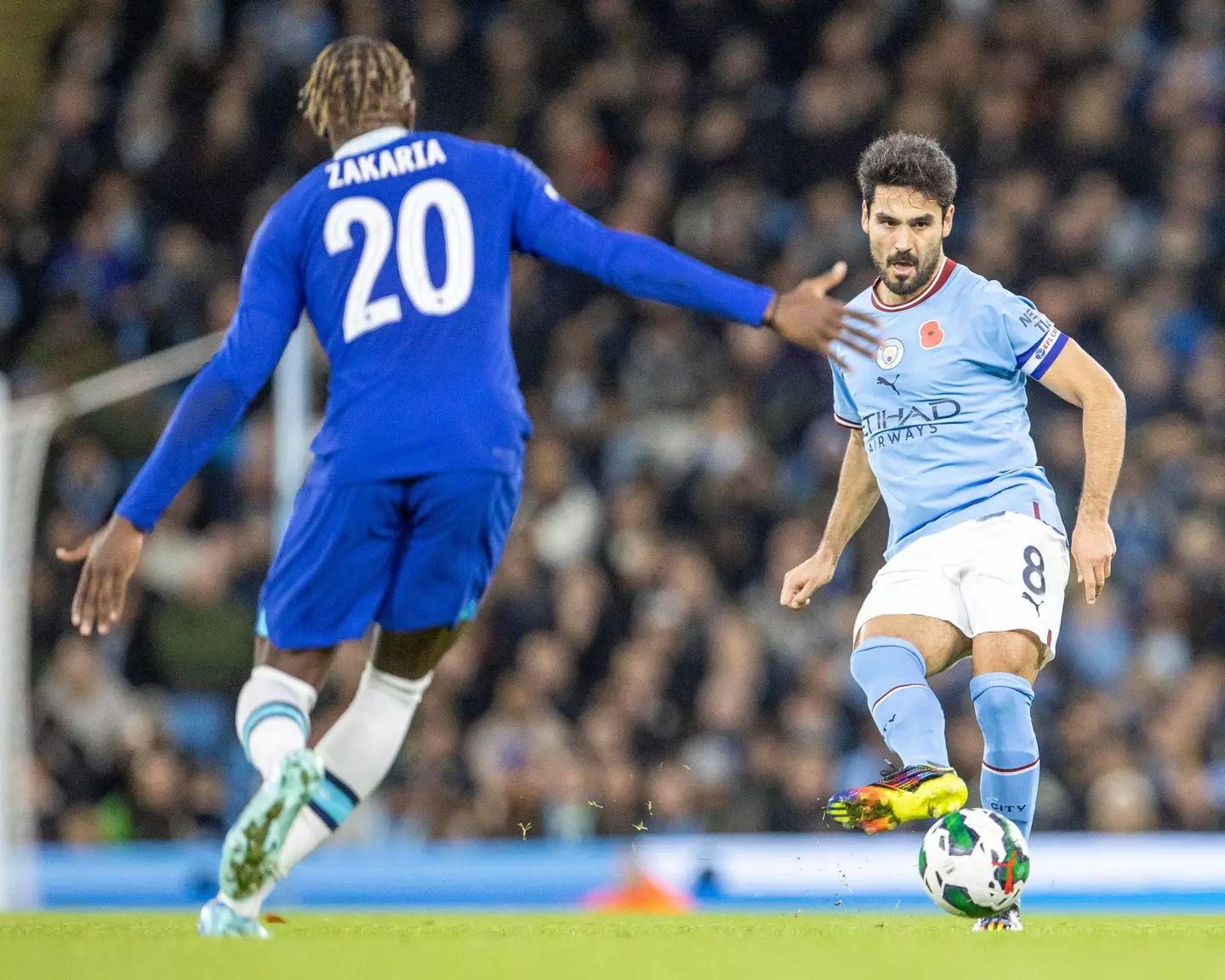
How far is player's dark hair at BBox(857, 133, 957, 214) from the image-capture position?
5.28 meters

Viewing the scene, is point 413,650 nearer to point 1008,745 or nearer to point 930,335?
point 1008,745

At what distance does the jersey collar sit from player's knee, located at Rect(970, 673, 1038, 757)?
77.8 inches

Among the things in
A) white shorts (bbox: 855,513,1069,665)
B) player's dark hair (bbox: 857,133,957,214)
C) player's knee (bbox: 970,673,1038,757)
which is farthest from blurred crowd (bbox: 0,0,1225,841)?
player's dark hair (bbox: 857,133,957,214)

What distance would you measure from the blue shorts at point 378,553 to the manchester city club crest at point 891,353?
130 centimetres

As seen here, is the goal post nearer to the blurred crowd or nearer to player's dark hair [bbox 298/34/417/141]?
the blurred crowd

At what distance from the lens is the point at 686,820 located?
9914 mm

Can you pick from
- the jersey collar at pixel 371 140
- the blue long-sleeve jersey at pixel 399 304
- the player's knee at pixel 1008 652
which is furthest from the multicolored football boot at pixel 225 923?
the player's knee at pixel 1008 652

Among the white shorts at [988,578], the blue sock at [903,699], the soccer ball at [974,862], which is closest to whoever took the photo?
the soccer ball at [974,862]

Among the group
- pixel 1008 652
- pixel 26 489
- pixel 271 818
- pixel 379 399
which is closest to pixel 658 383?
pixel 26 489

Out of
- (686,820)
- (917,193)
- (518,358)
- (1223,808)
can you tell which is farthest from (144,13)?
(917,193)

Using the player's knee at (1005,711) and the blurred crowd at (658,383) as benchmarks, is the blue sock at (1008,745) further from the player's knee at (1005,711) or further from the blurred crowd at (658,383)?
the blurred crowd at (658,383)

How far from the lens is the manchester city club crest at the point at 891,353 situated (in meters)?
5.38

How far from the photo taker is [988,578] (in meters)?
5.15

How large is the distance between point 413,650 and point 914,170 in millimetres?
1851
